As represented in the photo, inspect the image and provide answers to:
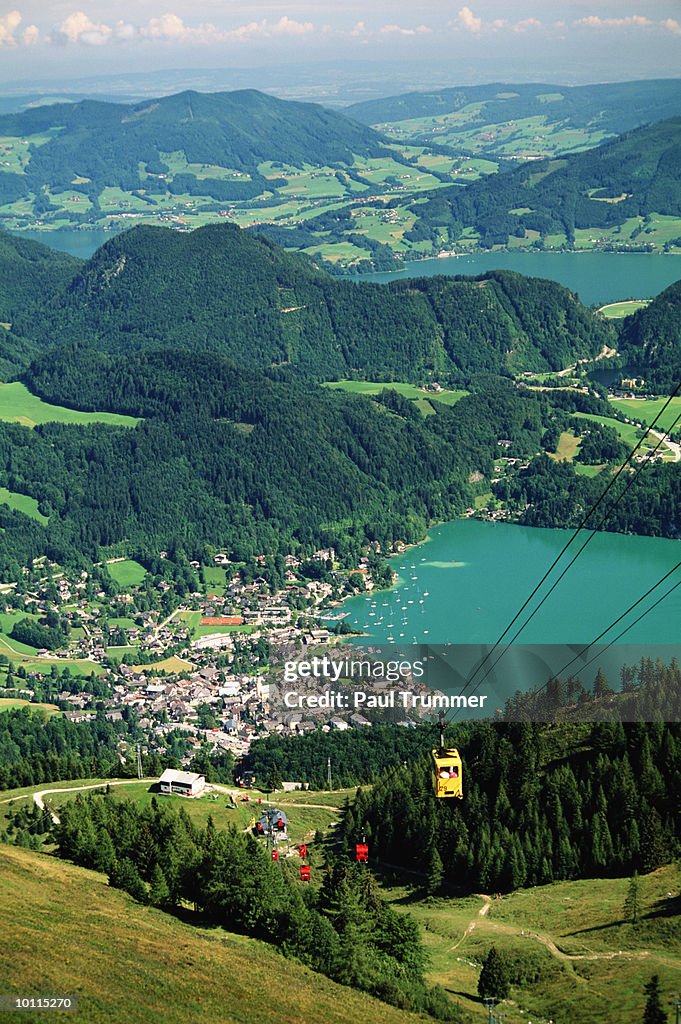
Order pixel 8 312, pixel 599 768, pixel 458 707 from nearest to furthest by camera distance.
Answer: pixel 599 768 < pixel 458 707 < pixel 8 312

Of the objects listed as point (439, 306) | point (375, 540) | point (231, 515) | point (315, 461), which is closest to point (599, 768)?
point (375, 540)

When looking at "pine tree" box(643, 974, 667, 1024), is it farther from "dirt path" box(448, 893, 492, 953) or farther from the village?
the village

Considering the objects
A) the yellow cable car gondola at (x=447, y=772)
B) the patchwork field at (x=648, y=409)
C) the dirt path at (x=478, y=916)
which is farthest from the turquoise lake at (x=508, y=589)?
the yellow cable car gondola at (x=447, y=772)

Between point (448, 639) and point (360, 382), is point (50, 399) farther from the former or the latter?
point (448, 639)

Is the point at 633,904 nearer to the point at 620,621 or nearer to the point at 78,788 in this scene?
the point at 78,788

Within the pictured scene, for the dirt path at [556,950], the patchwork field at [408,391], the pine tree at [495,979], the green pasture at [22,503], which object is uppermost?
the patchwork field at [408,391]

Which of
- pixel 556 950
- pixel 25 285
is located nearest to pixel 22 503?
pixel 556 950

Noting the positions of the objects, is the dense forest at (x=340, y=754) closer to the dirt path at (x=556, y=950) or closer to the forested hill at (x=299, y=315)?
the dirt path at (x=556, y=950)
